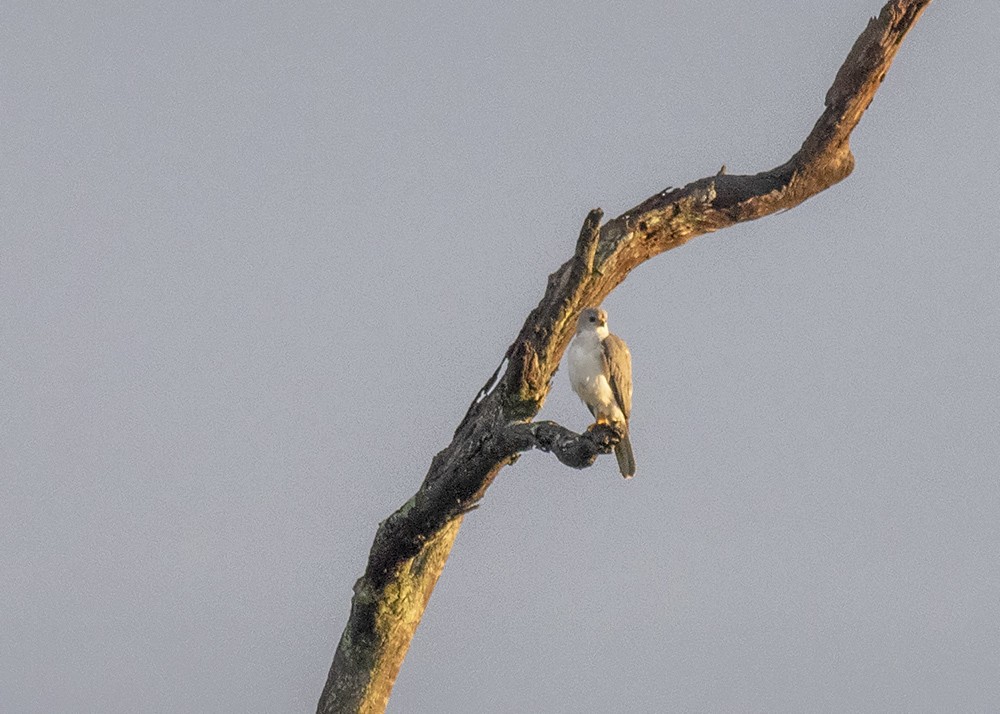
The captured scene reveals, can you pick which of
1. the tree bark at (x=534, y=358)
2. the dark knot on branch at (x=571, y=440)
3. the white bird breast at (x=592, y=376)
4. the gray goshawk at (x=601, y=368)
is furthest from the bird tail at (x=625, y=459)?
the dark knot on branch at (x=571, y=440)

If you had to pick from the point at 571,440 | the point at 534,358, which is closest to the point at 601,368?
the point at 534,358

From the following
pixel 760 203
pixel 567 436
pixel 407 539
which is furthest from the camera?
pixel 760 203

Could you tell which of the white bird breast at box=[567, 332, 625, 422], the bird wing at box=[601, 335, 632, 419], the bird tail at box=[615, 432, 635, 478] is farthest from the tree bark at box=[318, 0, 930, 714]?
the bird tail at box=[615, 432, 635, 478]

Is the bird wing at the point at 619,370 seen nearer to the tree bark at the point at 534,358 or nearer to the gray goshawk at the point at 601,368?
the gray goshawk at the point at 601,368

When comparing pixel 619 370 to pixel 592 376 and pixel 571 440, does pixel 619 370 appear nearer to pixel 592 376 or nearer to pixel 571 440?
pixel 592 376

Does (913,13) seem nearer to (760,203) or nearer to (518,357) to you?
(760,203)

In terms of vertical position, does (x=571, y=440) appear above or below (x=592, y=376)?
below

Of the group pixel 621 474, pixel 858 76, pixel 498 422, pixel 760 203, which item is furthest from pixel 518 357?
pixel 858 76
